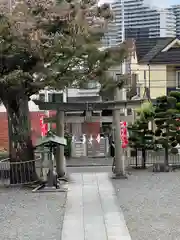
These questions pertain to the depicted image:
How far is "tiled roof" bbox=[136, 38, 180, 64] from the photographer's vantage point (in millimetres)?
33500

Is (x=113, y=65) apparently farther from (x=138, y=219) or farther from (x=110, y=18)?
(x=138, y=219)

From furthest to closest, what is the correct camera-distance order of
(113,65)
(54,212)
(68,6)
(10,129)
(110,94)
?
(110,94), (10,129), (113,65), (68,6), (54,212)

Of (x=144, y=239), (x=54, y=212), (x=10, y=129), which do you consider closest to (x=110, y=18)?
(x=10, y=129)

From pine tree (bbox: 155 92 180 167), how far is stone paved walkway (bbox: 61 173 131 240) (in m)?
4.56

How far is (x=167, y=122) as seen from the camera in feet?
63.9

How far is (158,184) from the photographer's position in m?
15.4

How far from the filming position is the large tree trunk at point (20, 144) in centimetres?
1571

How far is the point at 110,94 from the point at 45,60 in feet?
11.7

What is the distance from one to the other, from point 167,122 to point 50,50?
755 centimetres

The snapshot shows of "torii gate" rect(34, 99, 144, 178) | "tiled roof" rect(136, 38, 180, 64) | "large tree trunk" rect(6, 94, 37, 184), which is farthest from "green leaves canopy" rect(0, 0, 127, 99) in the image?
"tiled roof" rect(136, 38, 180, 64)

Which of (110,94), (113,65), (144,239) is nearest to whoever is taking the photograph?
(144,239)

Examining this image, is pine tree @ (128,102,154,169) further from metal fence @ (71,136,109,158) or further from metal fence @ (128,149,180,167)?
metal fence @ (71,136,109,158)

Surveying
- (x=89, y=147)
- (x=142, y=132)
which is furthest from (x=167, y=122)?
(x=89, y=147)

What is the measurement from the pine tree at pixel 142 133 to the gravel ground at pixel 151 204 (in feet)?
6.53
